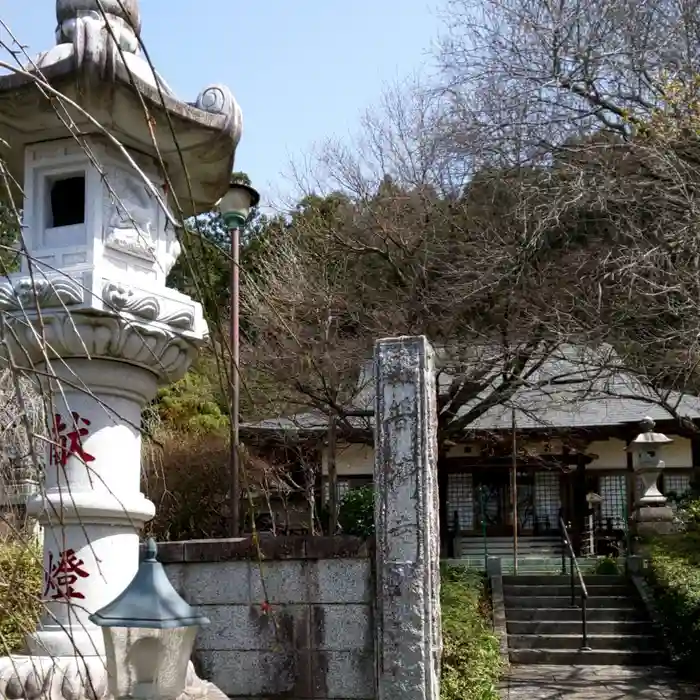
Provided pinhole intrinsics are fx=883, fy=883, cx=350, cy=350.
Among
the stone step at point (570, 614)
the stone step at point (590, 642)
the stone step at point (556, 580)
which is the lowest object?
the stone step at point (590, 642)

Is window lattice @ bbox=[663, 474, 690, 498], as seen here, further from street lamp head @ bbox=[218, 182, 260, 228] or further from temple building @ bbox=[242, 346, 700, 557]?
street lamp head @ bbox=[218, 182, 260, 228]

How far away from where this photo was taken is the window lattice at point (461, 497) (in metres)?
21.3

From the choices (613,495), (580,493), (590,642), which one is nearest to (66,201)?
(590,642)

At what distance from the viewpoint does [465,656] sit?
7.53 meters

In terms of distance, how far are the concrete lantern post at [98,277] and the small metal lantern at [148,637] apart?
2.65ft

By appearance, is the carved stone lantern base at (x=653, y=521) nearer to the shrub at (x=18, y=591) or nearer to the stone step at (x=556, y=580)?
the stone step at (x=556, y=580)

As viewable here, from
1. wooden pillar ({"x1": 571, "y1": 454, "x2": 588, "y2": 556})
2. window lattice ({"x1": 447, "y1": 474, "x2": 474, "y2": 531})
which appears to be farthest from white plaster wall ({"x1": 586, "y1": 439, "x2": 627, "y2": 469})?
window lattice ({"x1": 447, "y1": 474, "x2": 474, "y2": 531})

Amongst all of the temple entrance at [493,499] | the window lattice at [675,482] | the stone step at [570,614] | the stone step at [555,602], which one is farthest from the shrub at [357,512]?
the window lattice at [675,482]

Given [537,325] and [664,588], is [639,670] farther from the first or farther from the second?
[537,325]

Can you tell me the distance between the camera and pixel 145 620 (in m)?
3.27

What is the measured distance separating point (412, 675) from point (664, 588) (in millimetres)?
6313

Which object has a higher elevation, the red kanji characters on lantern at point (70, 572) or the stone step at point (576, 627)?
the red kanji characters on lantern at point (70, 572)

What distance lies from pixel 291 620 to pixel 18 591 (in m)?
3.93

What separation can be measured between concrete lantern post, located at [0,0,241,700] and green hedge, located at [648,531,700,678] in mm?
6498
